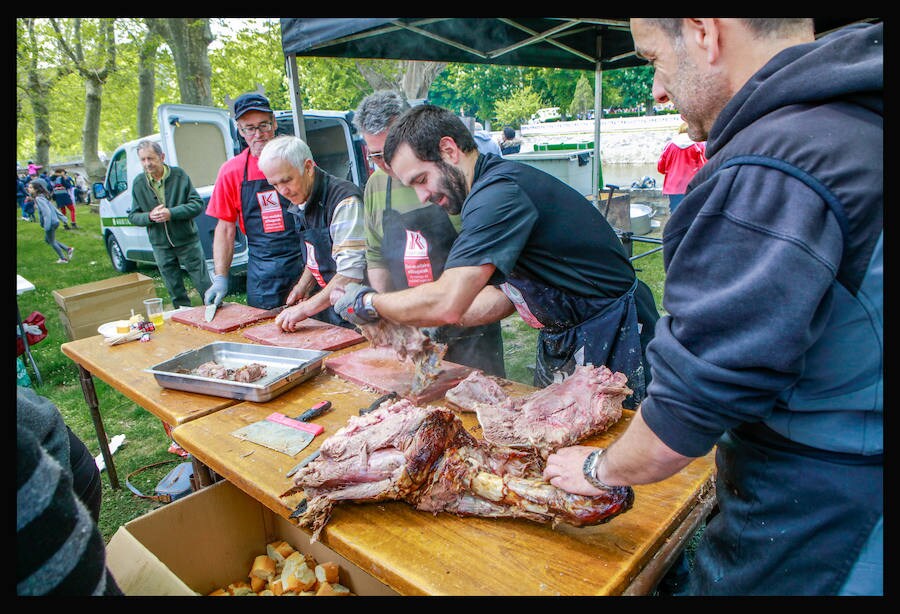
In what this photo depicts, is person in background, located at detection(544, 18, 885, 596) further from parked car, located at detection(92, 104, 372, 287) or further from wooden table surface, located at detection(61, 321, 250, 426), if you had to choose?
parked car, located at detection(92, 104, 372, 287)

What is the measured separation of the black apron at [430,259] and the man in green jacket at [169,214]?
430 centimetres

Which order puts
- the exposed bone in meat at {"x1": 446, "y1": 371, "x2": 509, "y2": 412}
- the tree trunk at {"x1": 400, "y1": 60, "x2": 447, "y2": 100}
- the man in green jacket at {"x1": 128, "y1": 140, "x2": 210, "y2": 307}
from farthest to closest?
the tree trunk at {"x1": 400, "y1": 60, "x2": 447, "y2": 100} < the man in green jacket at {"x1": 128, "y1": 140, "x2": 210, "y2": 307} < the exposed bone in meat at {"x1": 446, "y1": 371, "x2": 509, "y2": 412}

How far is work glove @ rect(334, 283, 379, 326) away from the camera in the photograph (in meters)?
2.62

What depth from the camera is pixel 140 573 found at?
1.60 meters

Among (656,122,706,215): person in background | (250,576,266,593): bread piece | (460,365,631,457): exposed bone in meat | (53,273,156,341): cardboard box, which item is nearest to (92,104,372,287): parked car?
(53,273,156,341): cardboard box

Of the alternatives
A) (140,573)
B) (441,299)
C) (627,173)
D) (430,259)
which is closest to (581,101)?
(627,173)

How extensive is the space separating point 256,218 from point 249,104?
92 centimetres

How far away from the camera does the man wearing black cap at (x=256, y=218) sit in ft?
14.1

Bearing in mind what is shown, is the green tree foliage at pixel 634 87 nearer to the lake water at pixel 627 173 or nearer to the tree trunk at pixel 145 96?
the lake water at pixel 627 173

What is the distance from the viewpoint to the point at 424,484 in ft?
5.45

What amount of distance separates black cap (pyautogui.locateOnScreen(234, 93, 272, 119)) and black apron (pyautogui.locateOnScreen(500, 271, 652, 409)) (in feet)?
9.58

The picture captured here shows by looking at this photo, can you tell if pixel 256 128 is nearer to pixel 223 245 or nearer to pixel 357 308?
pixel 223 245

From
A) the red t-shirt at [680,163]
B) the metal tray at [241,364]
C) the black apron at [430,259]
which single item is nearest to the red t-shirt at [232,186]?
the black apron at [430,259]
